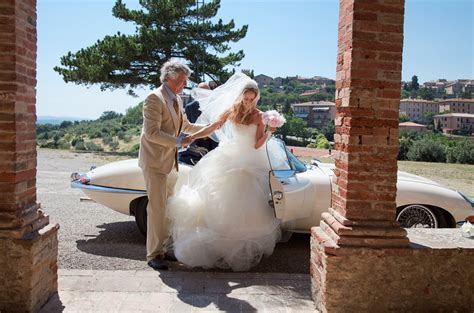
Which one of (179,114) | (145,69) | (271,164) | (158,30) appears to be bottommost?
(271,164)

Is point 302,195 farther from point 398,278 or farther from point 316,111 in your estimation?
point 316,111

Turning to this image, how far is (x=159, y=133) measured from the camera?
4.84 meters

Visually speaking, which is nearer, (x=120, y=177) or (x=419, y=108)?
(x=120, y=177)

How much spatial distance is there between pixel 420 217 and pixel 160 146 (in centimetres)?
355

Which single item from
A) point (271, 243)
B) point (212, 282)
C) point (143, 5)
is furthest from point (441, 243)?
point (143, 5)

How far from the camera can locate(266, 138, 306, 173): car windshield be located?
5598 millimetres

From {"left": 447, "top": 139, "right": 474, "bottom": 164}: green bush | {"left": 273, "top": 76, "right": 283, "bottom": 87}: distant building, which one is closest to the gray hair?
{"left": 447, "top": 139, "right": 474, "bottom": 164}: green bush

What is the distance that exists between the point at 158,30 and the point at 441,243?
23.1 meters

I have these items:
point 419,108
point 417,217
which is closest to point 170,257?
point 417,217

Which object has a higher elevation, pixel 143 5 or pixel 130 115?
pixel 143 5

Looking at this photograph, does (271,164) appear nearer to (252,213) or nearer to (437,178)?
(252,213)

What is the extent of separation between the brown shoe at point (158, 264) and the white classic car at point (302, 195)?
3.60ft

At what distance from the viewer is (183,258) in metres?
4.96

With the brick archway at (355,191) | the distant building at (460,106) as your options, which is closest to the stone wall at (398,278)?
the brick archway at (355,191)
